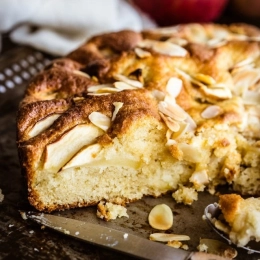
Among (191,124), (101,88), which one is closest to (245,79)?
(191,124)

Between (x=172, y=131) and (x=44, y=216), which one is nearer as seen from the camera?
(x=44, y=216)

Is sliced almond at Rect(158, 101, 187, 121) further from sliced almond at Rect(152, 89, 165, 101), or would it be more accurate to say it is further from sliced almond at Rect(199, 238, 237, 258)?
sliced almond at Rect(199, 238, 237, 258)

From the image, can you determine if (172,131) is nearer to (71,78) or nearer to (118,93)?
(118,93)

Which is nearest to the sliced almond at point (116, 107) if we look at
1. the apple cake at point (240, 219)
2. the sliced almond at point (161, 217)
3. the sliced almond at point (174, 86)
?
the sliced almond at point (174, 86)

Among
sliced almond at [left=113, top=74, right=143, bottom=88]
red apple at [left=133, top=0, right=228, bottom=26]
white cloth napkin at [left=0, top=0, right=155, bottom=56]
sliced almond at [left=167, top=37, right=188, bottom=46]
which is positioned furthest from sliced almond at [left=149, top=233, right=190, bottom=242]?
red apple at [left=133, top=0, right=228, bottom=26]

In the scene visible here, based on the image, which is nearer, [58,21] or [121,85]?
[121,85]

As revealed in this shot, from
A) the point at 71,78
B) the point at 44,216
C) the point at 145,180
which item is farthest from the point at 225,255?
the point at 71,78

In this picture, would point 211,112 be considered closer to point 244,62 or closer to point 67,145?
point 244,62
